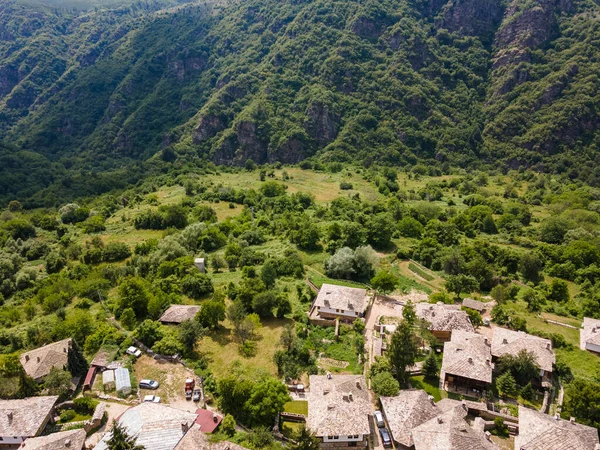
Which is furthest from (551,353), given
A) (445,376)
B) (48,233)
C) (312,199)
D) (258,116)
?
(258,116)

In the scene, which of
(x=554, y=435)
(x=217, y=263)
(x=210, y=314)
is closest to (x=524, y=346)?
(x=554, y=435)

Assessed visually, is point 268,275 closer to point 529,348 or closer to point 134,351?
point 134,351

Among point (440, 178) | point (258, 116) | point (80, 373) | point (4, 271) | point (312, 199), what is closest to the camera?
point (80, 373)

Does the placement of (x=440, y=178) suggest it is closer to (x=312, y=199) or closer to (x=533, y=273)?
(x=312, y=199)

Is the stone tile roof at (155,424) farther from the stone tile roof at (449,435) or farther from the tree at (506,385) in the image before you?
the tree at (506,385)

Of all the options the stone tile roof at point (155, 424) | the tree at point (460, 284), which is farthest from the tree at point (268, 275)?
the tree at point (460, 284)

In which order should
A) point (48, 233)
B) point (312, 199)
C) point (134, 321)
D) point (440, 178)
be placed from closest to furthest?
point (134, 321) → point (48, 233) → point (312, 199) → point (440, 178)
